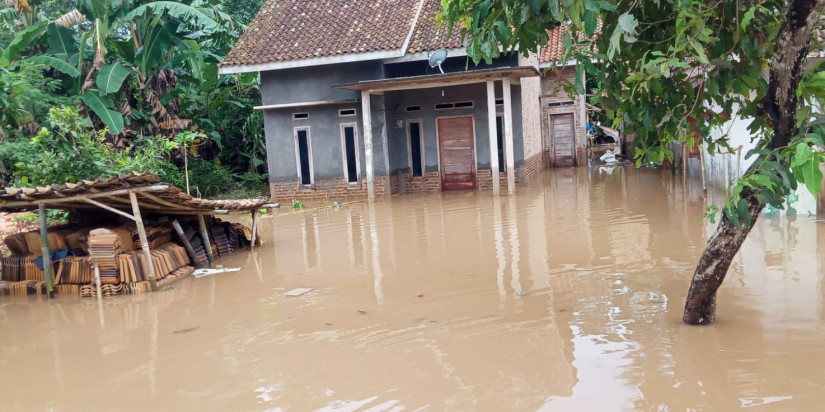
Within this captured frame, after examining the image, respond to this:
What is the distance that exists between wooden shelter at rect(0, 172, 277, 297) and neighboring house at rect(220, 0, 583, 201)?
7991 millimetres

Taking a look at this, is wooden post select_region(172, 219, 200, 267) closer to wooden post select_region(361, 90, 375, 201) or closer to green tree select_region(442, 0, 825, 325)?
green tree select_region(442, 0, 825, 325)

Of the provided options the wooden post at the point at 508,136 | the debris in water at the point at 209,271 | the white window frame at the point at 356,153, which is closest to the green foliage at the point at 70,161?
the debris in water at the point at 209,271

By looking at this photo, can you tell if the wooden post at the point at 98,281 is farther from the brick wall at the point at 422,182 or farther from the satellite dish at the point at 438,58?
the brick wall at the point at 422,182

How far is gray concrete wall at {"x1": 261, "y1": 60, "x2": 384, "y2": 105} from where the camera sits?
17719 millimetres

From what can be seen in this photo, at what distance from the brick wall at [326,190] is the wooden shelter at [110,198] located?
27.2 ft

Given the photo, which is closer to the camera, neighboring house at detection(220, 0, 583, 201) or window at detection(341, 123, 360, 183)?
neighboring house at detection(220, 0, 583, 201)

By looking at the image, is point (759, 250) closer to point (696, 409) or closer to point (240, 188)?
point (696, 409)

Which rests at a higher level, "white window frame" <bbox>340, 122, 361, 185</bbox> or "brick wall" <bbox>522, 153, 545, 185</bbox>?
"white window frame" <bbox>340, 122, 361, 185</bbox>

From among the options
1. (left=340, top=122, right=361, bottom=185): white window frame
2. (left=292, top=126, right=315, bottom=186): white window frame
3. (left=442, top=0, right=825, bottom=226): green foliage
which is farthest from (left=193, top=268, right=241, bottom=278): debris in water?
(left=292, top=126, right=315, bottom=186): white window frame

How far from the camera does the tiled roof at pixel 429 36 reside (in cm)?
1672

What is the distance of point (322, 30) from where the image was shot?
18188 millimetres

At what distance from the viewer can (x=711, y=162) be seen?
51.1 feet

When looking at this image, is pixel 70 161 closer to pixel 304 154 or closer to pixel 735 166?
pixel 304 154

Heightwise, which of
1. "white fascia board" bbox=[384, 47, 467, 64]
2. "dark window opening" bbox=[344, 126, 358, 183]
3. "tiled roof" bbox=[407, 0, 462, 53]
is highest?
"tiled roof" bbox=[407, 0, 462, 53]
